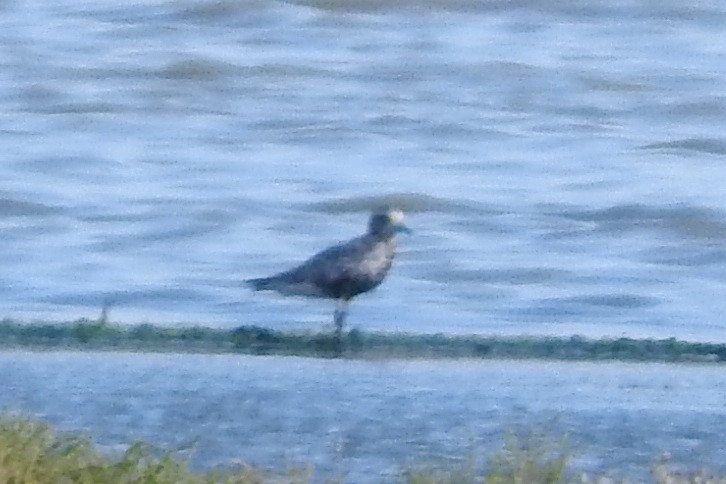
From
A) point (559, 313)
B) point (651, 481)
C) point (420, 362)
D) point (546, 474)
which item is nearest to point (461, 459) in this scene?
point (651, 481)

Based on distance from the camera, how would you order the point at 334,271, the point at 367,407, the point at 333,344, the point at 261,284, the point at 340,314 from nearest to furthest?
the point at 367,407
the point at 333,344
the point at 340,314
the point at 334,271
the point at 261,284

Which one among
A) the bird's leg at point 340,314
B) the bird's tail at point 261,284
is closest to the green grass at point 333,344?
the bird's leg at point 340,314

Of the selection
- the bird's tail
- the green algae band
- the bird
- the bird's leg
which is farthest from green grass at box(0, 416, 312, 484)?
the bird's tail

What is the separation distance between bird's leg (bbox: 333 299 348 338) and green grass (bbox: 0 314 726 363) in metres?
0.44

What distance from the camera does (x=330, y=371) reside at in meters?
8.48

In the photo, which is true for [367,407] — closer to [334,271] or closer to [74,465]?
[74,465]

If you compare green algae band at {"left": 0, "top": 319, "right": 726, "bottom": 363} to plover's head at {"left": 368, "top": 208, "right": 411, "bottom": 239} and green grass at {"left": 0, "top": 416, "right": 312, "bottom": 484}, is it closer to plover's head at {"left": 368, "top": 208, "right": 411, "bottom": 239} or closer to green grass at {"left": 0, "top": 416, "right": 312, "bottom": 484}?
plover's head at {"left": 368, "top": 208, "right": 411, "bottom": 239}

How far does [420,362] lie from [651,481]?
8.38ft

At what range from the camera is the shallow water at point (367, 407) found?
22.6ft

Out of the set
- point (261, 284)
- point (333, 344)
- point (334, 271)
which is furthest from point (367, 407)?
point (261, 284)

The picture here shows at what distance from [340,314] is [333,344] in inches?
54.6

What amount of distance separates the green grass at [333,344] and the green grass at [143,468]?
3.13 meters

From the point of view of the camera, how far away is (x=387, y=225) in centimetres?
1153

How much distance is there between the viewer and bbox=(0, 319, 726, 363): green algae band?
9.07 m
